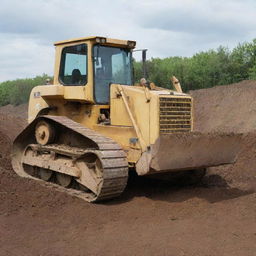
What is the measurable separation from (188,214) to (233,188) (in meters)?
2.17

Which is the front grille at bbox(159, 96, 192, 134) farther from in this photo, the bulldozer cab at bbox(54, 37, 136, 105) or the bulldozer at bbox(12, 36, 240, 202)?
the bulldozer cab at bbox(54, 37, 136, 105)

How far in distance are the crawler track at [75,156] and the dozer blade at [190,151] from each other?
1.54 feet

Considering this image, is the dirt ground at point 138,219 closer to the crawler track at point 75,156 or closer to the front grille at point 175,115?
the crawler track at point 75,156

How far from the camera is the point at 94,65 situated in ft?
26.3

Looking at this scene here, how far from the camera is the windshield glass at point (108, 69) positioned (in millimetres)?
8078

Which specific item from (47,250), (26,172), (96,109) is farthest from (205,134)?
(26,172)

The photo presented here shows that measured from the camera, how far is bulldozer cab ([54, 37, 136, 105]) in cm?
800

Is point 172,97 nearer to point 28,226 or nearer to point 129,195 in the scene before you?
point 129,195

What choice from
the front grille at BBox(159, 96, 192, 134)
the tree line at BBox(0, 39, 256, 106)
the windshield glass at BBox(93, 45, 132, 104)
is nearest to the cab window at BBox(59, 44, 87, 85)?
the windshield glass at BBox(93, 45, 132, 104)

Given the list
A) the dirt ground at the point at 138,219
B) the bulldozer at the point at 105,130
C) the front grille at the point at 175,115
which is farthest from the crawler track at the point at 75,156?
the front grille at the point at 175,115

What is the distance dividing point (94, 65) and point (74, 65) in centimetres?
61

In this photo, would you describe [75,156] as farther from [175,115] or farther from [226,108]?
[226,108]

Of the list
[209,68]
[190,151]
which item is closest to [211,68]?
[209,68]

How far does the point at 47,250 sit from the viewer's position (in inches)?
200
